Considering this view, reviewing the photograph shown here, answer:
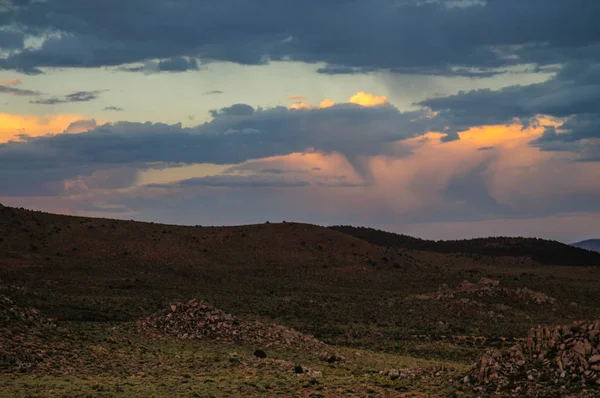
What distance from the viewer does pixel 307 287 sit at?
78.3 metres

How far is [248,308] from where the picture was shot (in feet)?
192

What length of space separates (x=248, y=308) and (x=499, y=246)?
10314cm

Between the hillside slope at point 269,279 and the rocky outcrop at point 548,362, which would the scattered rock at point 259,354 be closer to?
the hillside slope at point 269,279

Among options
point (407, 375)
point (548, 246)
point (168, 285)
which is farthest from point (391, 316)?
point (548, 246)

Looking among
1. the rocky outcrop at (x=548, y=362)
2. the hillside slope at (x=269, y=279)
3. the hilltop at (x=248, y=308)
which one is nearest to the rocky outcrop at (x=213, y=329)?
the hilltop at (x=248, y=308)

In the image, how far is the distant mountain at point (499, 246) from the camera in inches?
5448

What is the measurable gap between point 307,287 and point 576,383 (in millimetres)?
57562

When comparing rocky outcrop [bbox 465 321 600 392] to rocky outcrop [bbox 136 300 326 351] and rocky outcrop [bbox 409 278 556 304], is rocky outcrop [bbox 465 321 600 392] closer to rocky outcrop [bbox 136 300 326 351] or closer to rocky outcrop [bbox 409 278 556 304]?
rocky outcrop [bbox 136 300 326 351]

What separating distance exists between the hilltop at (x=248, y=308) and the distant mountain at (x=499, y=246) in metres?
13.7

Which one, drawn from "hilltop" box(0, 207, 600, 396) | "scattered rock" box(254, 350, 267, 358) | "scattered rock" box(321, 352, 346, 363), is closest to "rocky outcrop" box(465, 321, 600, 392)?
"hilltop" box(0, 207, 600, 396)

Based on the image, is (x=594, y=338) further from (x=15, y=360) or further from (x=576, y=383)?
(x=15, y=360)

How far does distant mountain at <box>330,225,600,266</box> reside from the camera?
454 ft

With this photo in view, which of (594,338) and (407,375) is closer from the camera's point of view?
(594,338)

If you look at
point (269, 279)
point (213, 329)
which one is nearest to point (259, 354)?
point (213, 329)
